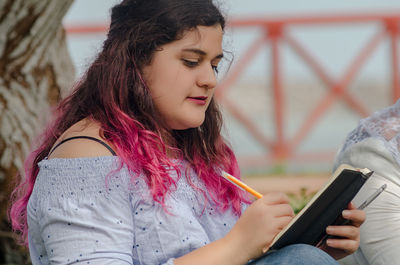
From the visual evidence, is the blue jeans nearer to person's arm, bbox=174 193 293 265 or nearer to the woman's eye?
person's arm, bbox=174 193 293 265

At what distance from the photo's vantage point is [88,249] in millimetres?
1957

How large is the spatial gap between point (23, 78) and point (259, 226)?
1.65 m

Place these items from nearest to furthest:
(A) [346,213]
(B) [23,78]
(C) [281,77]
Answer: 1. (A) [346,213]
2. (B) [23,78]
3. (C) [281,77]

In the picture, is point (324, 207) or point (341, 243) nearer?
point (324, 207)

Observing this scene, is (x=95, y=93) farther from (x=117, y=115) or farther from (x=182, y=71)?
(x=182, y=71)

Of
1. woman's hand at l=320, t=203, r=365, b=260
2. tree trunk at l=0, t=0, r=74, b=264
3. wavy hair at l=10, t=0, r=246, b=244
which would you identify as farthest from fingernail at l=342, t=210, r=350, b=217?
tree trunk at l=0, t=0, r=74, b=264

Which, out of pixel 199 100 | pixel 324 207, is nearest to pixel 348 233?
pixel 324 207

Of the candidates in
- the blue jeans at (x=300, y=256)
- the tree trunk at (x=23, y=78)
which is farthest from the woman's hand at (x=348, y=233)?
the tree trunk at (x=23, y=78)

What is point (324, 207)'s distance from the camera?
196 centimetres

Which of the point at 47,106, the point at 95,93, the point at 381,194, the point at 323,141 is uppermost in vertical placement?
the point at 95,93

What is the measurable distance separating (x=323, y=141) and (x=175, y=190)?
14.9 ft

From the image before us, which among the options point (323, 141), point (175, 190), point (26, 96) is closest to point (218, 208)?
point (175, 190)

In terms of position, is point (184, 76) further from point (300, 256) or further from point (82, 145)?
point (300, 256)

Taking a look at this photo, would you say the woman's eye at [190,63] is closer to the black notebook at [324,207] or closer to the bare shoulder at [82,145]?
the bare shoulder at [82,145]
